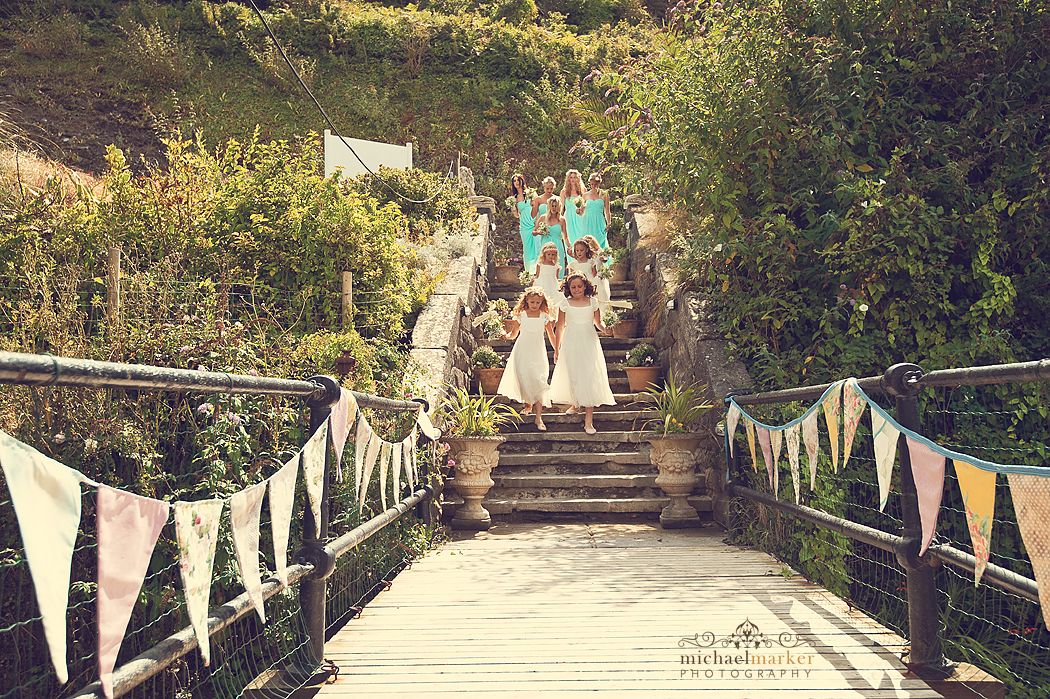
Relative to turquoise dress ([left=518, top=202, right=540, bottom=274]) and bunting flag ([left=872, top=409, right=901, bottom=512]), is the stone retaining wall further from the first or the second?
bunting flag ([left=872, top=409, right=901, bottom=512])

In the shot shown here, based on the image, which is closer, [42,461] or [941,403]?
[42,461]

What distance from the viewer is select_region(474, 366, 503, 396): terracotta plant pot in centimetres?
793

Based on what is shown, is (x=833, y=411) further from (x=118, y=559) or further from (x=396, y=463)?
(x=118, y=559)

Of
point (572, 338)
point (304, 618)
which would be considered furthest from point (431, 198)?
point (304, 618)

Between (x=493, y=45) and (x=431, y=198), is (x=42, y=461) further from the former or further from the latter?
(x=493, y=45)

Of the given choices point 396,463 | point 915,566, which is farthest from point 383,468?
point 915,566

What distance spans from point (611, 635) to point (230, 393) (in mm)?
1898

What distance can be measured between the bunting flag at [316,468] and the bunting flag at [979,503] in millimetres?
2030

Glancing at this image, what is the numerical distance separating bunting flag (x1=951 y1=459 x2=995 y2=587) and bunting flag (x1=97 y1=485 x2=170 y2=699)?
204 centimetres

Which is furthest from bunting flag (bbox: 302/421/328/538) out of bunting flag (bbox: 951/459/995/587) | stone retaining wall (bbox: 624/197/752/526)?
stone retaining wall (bbox: 624/197/752/526)

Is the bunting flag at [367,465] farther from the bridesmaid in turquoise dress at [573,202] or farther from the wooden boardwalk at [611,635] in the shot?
the bridesmaid in turquoise dress at [573,202]

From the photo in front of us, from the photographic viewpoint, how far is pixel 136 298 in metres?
5.45

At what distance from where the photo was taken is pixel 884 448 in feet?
8.57

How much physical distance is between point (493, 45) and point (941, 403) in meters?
16.3
